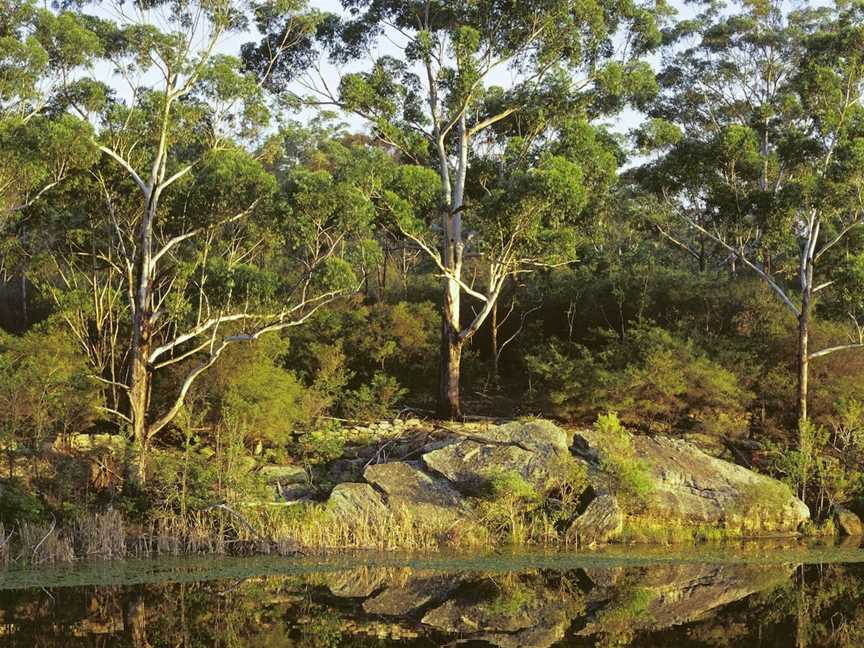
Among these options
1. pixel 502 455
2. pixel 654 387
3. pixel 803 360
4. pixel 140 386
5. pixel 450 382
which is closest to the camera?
pixel 502 455

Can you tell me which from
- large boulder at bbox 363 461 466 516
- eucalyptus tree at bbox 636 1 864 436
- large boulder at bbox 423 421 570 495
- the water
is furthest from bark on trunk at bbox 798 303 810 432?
large boulder at bbox 363 461 466 516

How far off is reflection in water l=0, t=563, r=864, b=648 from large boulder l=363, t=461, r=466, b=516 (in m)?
2.64

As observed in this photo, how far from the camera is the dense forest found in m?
18.6

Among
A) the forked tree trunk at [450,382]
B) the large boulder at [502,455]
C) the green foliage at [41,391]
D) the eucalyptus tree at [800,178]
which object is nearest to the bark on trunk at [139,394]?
the green foliage at [41,391]

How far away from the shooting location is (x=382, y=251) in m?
21.3

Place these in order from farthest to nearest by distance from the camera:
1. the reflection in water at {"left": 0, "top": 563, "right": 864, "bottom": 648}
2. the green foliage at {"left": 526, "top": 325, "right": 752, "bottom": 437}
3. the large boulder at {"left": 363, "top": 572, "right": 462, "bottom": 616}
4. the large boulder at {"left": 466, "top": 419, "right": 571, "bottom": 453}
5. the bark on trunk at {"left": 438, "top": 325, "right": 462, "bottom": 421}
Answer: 1. the bark on trunk at {"left": 438, "top": 325, "right": 462, "bottom": 421}
2. the green foliage at {"left": 526, "top": 325, "right": 752, "bottom": 437}
3. the large boulder at {"left": 466, "top": 419, "right": 571, "bottom": 453}
4. the large boulder at {"left": 363, "top": 572, "right": 462, "bottom": 616}
5. the reflection in water at {"left": 0, "top": 563, "right": 864, "bottom": 648}

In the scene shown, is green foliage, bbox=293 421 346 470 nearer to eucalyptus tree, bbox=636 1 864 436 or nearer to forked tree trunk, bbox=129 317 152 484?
forked tree trunk, bbox=129 317 152 484

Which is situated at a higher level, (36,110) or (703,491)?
(36,110)

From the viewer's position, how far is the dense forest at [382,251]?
61.1 ft

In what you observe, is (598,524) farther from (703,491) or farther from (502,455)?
(703,491)

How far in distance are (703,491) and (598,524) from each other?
240 centimetres

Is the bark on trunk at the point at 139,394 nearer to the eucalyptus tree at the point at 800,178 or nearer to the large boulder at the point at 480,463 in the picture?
the large boulder at the point at 480,463

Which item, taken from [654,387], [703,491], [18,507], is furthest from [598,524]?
[18,507]

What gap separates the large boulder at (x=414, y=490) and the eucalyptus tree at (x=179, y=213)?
3336mm
